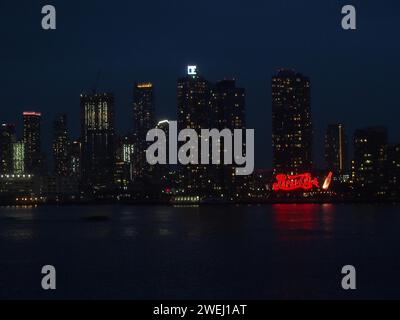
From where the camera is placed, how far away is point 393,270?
66.6 meters

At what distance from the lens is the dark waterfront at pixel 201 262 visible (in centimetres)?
5531

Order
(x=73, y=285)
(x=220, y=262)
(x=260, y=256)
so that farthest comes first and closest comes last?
(x=260, y=256) < (x=220, y=262) < (x=73, y=285)

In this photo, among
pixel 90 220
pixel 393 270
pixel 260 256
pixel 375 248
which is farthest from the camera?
pixel 90 220

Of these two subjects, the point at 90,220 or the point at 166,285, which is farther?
the point at 90,220

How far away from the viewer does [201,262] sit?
2869 inches

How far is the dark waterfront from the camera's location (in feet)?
181

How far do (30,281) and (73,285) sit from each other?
396 cm
